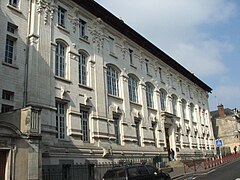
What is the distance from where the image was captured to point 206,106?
53.2m

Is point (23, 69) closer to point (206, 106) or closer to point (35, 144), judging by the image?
point (35, 144)

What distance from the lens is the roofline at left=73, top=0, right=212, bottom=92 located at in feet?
84.3

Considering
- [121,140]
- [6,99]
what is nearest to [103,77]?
[121,140]

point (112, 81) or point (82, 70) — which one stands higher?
point (82, 70)

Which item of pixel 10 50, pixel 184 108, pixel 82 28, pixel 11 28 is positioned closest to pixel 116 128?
pixel 82 28

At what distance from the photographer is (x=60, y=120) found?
2034 centimetres

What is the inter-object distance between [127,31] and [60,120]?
1406cm

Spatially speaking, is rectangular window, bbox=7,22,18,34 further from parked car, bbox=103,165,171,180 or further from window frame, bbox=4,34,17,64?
parked car, bbox=103,165,171,180

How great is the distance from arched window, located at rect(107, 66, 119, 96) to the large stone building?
0.10 meters

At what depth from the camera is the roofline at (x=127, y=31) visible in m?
25.7

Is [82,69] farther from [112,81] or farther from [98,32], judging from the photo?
[98,32]

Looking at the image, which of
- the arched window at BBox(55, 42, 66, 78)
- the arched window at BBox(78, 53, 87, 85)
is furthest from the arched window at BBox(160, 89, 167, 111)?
the arched window at BBox(55, 42, 66, 78)

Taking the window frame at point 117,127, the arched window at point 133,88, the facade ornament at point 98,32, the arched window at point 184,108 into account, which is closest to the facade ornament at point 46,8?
the facade ornament at point 98,32

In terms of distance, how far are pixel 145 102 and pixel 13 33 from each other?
16.7 metres
